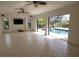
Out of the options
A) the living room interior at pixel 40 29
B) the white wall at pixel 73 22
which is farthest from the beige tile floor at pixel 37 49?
the white wall at pixel 73 22

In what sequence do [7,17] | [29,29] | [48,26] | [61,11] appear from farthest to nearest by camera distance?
[29,29]
[7,17]
[48,26]
[61,11]

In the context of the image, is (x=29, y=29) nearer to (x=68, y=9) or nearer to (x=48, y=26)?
(x=48, y=26)

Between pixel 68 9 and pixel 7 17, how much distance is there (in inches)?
328

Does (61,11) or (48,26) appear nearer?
(61,11)

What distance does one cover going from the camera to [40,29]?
42.8ft

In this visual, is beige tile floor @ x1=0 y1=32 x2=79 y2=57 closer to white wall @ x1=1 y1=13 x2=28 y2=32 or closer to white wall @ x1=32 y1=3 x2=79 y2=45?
white wall @ x1=32 y1=3 x2=79 y2=45

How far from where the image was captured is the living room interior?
15.0 ft

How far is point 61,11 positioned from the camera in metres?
7.02

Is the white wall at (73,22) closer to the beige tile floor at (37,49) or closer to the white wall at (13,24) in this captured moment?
the beige tile floor at (37,49)

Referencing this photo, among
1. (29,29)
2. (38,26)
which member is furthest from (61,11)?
(29,29)

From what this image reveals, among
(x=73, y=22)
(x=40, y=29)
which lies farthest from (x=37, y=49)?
(x=40, y=29)

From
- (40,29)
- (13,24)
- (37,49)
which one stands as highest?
(13,24)

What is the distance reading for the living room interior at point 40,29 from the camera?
15.0 feet

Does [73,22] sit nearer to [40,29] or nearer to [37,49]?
[37,49]
